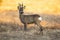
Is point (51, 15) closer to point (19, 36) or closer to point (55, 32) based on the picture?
point (55, 32)

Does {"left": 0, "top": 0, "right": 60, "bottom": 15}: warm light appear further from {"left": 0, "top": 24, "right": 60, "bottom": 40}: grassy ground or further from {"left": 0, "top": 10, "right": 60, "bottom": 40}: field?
{"left": 0, "top": 24, "right": 60, "bottom": 40}: grassy ground

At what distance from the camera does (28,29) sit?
1095 centimetres

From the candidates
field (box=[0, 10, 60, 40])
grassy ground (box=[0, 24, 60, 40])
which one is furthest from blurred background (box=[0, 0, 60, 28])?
grassy ground (box=[0, 24, 60, 40])

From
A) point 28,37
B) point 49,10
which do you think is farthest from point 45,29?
point 49,10

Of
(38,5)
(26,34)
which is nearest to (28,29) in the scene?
(26,34)

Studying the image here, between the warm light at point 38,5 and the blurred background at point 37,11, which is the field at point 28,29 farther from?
the warm light at point 38,5

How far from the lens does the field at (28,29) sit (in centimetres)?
986

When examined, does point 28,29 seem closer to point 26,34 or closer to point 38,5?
point 26,34

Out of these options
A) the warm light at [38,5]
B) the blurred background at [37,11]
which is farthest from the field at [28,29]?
the warm light at [38,5]

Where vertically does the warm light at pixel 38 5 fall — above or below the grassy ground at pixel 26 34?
above

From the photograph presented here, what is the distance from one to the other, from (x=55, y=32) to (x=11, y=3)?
6.26 metres

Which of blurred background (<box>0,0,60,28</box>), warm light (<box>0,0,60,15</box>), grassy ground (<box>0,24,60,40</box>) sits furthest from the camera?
warm light (<box>0,0,60,15</box>)

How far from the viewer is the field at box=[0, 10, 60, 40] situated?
388 inches

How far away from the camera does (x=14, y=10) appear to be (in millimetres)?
14648
